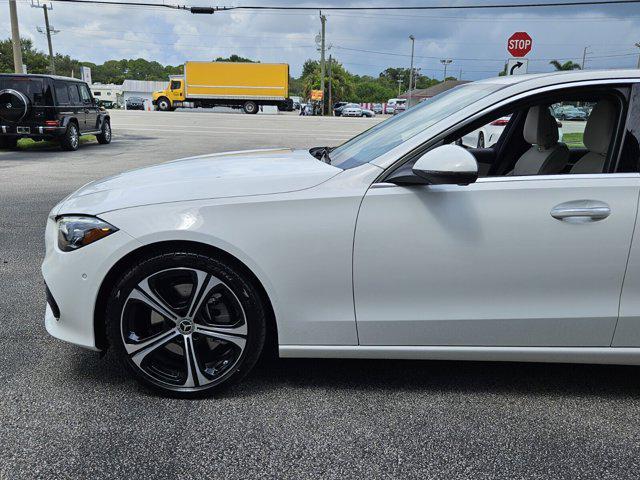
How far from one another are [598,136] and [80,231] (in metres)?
2.71

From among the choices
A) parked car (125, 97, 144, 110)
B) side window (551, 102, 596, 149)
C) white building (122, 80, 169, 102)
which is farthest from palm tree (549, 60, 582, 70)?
white building (122, 80, 169, 102)

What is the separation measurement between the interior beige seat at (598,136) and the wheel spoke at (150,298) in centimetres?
222

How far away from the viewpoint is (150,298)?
271 cm

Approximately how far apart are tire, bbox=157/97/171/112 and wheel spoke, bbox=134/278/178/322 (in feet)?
151

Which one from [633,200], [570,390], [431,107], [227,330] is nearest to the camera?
[633,200]

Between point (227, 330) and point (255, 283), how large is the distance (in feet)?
0.90

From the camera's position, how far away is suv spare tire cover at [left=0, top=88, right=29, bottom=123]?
13.7 meters

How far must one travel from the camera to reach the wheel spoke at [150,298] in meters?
2.69

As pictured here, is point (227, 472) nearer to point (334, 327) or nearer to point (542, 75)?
point (334, 327)

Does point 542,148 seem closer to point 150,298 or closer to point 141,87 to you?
point 150,298

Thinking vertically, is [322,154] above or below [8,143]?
above

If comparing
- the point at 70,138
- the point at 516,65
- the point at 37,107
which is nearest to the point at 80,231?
the point at 516,65

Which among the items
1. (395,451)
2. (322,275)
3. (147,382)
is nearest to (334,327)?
(322,275)

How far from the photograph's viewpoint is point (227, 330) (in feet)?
9.05
